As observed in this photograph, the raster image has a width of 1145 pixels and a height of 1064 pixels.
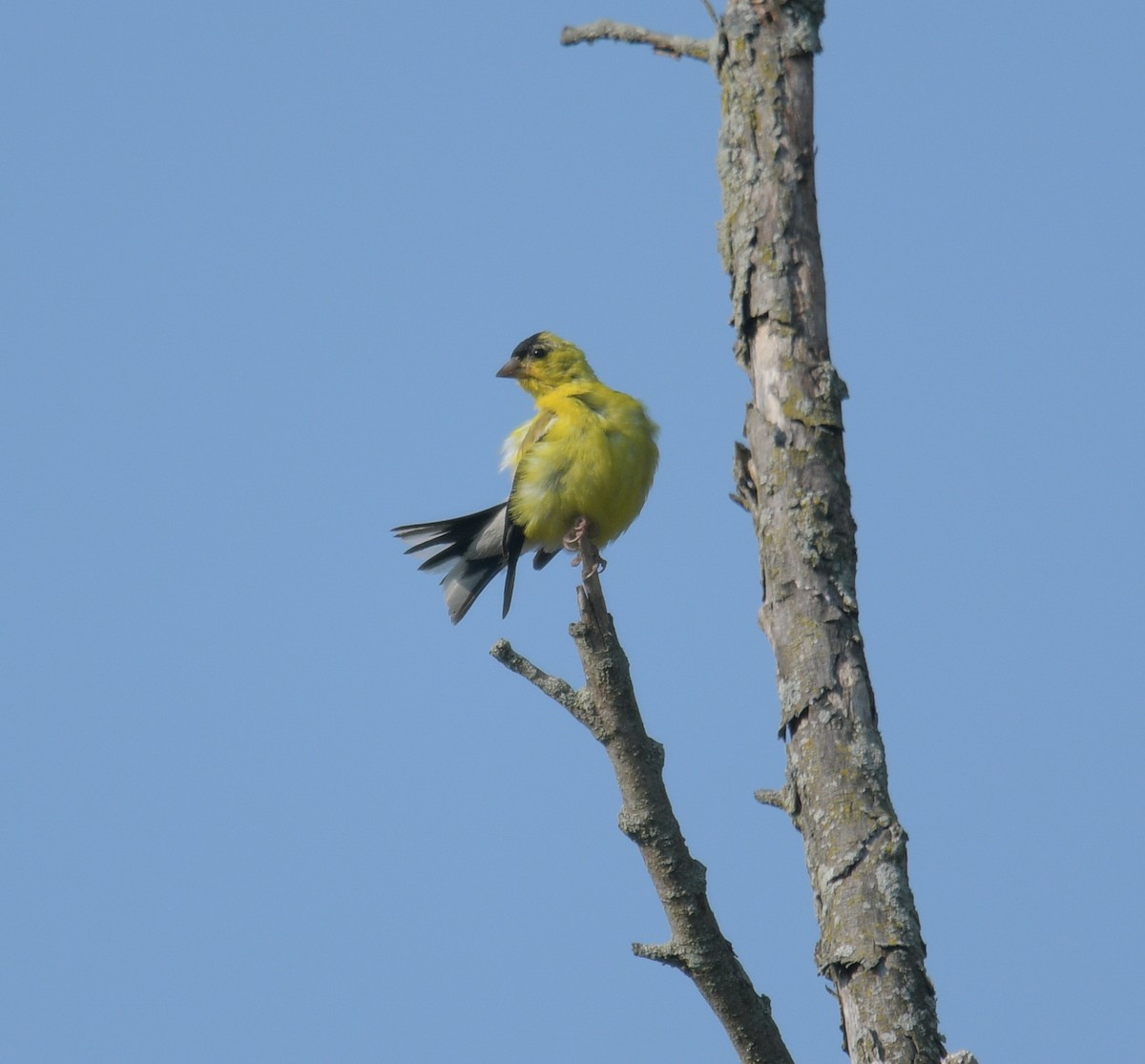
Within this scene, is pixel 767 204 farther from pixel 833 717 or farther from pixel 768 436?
pixel 833 717

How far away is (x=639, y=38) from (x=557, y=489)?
2702 millimetres

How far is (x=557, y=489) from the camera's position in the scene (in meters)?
7.03

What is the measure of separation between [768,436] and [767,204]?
28.5 inches

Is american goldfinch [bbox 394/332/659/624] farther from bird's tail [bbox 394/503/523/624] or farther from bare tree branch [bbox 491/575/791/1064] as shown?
bare tree branch [bbox 491/575/791/1064]

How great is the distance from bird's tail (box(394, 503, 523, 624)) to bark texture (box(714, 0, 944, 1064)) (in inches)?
149

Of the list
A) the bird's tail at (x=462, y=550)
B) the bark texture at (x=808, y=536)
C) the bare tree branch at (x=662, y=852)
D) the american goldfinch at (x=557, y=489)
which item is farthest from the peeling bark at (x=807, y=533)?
the bird's tail at (x=462, y=550)

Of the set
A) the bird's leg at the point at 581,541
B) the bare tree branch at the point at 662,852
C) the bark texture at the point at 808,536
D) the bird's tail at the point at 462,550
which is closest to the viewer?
the bark texture at the point at 808,536

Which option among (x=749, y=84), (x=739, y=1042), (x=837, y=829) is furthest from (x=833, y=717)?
(x=749, y=84)

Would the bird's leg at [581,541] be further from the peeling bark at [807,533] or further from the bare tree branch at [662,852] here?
the peeling bark at [807,533]

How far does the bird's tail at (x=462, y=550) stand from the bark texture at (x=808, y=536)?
12.5 ft

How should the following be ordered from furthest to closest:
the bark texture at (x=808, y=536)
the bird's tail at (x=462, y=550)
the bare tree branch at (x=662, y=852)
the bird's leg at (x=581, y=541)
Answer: the bird's tail at (x=462, y=550) → the bird's leg at (x=581, y=541) → the bare tree branch at (x=662, y=852) → the bark texture at (x=808, y=536)

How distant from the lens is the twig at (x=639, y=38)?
4.60 meters

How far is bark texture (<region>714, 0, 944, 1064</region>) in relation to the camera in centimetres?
361

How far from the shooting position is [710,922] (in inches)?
167
